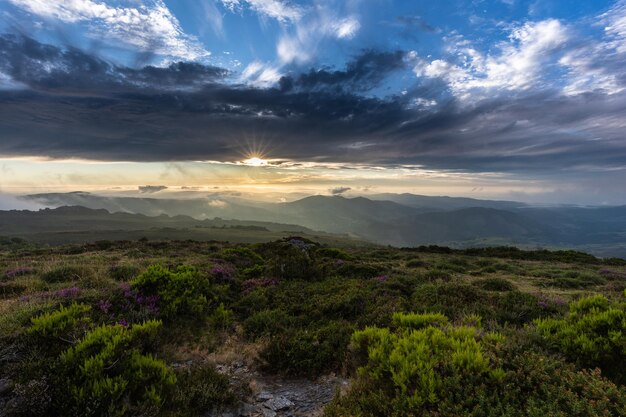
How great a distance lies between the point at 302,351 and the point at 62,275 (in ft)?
43.5

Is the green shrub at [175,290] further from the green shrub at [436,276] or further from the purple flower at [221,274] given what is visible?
the green shrub at [436,276]

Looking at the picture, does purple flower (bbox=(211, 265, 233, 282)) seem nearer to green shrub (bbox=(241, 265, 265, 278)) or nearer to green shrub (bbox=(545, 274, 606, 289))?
green shrub (bbox=(241, 265, 265, 278))

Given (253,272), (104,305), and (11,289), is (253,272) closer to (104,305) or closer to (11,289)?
(104,305)

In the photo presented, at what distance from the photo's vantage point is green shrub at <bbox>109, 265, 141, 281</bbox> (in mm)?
14961

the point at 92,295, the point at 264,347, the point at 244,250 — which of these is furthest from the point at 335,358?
the point at 244,250

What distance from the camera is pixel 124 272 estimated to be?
610 inches

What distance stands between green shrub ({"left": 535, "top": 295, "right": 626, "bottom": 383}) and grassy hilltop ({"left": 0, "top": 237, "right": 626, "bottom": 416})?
0.09 ft

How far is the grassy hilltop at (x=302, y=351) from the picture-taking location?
4820 millimetres

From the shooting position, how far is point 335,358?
26.0 feet

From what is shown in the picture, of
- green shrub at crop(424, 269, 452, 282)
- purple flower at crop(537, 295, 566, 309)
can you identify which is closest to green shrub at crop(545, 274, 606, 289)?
green shrub at crop(424, 269, 452, 282)

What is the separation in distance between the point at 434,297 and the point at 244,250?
16.6 m

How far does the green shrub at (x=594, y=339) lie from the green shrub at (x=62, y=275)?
17.7 m

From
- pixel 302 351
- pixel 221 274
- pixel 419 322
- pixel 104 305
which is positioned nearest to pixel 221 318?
pixel 104 305

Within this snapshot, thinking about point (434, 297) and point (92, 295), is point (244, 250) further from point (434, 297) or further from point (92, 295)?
point (434, 297)
